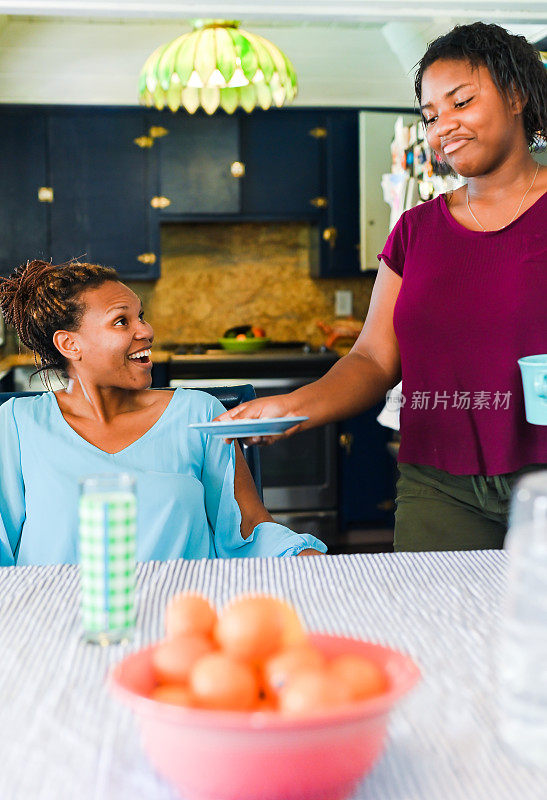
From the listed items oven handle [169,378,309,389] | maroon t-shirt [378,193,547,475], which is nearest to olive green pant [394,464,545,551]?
maroon t-shirt [378,193,547,475]

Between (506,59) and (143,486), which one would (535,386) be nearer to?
(506,59)

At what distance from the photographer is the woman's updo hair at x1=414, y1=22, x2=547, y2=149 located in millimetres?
1553

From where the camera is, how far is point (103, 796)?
Result: 67cm

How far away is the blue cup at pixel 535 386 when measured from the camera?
53.5 inches

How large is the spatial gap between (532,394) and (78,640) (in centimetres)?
78

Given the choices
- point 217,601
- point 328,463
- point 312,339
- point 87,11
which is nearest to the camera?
point 217,601

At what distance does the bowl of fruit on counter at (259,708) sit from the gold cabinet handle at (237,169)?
385 centimetres

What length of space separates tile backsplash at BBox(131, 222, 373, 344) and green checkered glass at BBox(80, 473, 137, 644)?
3.82 metres

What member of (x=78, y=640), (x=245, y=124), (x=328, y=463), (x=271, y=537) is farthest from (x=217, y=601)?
(x=245, y=124)

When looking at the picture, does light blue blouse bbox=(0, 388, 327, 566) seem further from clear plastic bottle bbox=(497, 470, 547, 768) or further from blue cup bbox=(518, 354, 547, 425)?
clear plastic bottle bbox=(497, 470, 547, 768)

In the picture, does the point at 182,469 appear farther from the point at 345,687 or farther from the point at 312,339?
the point at 312,339

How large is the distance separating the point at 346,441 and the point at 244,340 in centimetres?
70

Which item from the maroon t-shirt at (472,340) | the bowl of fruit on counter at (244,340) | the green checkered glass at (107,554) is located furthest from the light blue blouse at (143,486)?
the bowl of fruit on counter at (244,340)

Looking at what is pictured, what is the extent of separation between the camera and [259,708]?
25.2 inches
